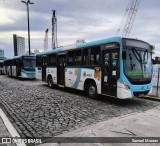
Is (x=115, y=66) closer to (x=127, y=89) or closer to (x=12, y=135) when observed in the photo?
(x=127, y=89)

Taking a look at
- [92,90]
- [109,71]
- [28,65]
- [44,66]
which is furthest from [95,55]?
[28,65]

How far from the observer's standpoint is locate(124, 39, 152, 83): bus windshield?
849 centimetres

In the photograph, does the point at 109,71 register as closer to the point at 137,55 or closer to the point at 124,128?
the point at 137,55

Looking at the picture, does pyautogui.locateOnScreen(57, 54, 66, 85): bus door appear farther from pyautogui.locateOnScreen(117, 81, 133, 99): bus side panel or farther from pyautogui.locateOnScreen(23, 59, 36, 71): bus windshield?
pyautogui.locateOnScreen(23, 59, 36, 71): bus windshield

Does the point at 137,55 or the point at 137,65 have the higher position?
the point at 137,55

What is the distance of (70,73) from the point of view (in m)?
12.5

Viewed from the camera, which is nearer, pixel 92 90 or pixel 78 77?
pixel 92 90

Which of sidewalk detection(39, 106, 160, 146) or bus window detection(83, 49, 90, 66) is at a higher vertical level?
bus window detection(83, 49, 90, 66)

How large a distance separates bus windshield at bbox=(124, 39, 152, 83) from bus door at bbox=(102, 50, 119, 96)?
0.52 meters

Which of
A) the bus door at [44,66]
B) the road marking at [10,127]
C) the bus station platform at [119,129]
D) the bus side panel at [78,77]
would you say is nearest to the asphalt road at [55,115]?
the road marking at [10,127]

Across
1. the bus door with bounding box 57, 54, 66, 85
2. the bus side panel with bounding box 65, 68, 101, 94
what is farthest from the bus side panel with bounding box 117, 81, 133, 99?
the bus door with bounding box 57, 54, 66, 85

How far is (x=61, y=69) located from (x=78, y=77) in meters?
2.38

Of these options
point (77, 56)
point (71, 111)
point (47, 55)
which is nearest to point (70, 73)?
point (77, 56)

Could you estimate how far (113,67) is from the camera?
8.83 m
